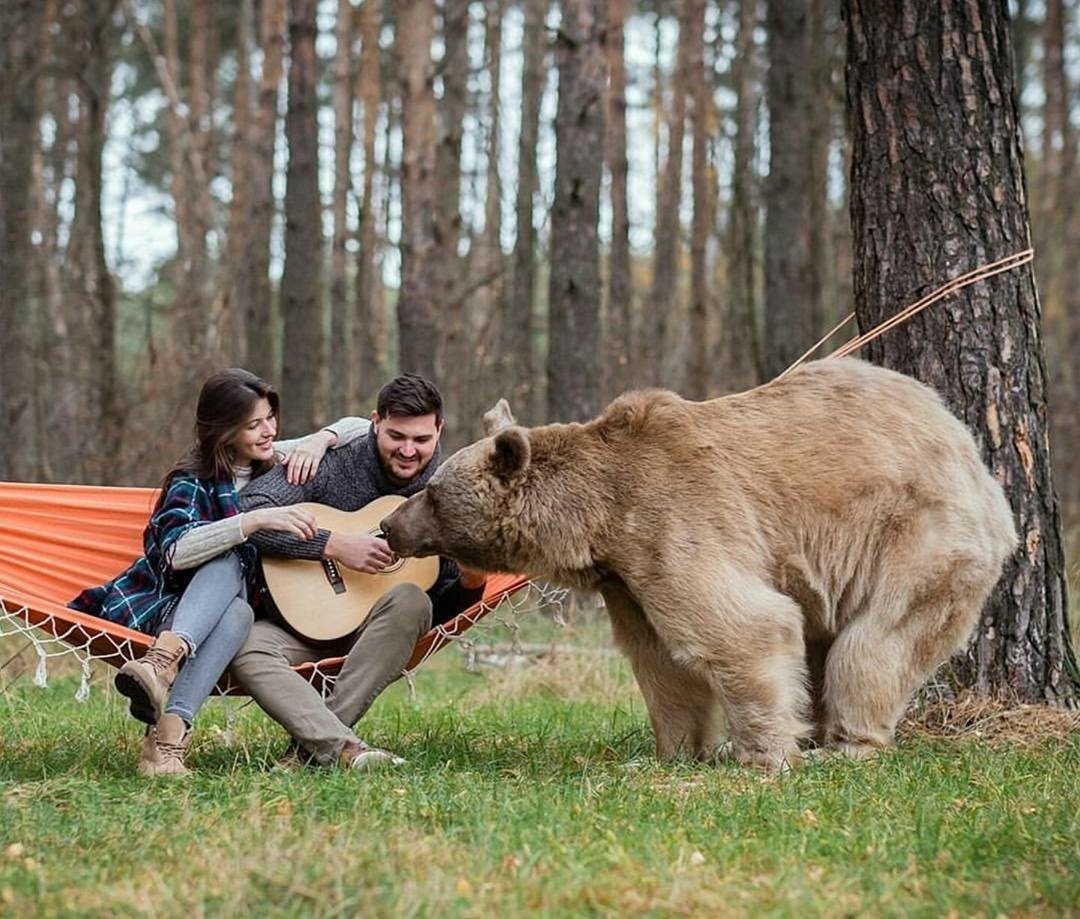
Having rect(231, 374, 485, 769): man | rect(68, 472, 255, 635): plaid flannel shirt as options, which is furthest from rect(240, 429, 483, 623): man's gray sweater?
rect(68, 472, 255, 635): plaid flannel shirt

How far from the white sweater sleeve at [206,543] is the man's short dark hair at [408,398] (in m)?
0.80

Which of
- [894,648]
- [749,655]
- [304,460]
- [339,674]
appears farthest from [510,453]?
[894,648]

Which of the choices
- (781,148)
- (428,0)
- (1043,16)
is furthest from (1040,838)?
(1043,16)

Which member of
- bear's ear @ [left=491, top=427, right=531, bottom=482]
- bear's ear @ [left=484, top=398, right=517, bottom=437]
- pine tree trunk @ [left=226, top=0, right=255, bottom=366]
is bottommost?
bear's ear @ [left=491, top=427, right=531, bottom=482]

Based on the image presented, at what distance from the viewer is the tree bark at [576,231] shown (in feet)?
39.4

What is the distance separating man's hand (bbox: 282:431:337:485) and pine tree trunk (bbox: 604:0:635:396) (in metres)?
9.41

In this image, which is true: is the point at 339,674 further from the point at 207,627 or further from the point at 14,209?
the point at 14,209

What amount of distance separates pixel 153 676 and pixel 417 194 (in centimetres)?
795

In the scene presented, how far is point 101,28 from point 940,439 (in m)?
12.1

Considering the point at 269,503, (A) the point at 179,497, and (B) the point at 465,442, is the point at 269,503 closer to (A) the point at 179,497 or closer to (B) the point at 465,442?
(A) the point at 179,497

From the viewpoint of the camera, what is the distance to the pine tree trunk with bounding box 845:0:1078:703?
6605mm

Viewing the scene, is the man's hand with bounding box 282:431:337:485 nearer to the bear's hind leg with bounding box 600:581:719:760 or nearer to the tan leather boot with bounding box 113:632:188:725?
the tan leather boot with bounding box 113:632:188:725

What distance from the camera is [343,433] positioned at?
21.5 feet

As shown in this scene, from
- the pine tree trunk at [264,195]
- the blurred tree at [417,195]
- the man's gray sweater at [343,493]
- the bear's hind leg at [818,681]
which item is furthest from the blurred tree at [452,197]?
the bear's hind leg at [818,681]
